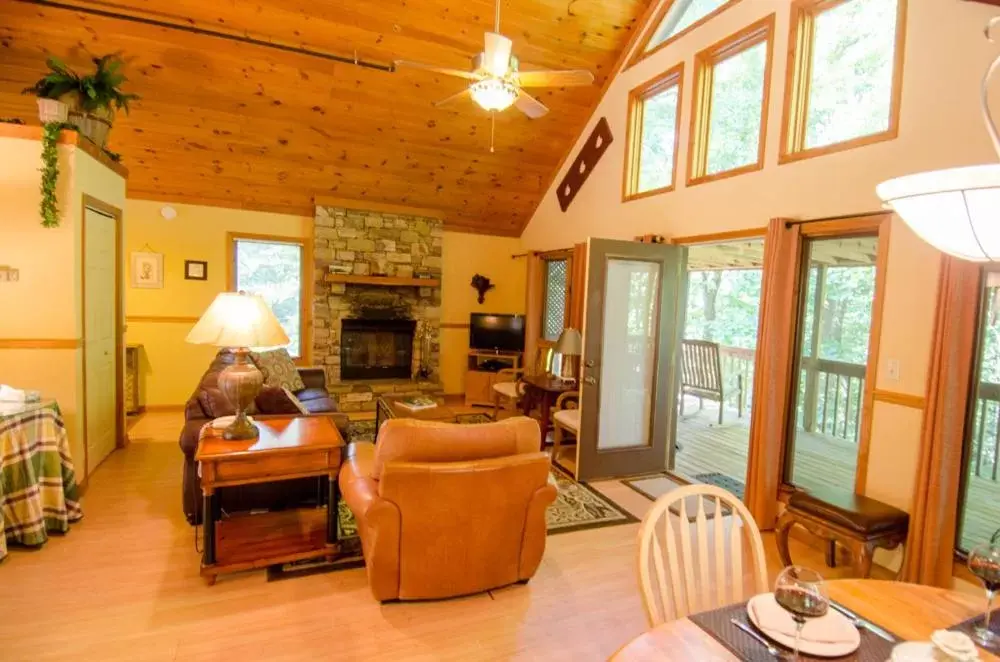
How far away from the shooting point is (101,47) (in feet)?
13.9

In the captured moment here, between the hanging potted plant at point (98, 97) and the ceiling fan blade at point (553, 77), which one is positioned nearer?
the ceiling fan blade at point (553, 77)

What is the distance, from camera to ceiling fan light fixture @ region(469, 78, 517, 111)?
2.89 metres

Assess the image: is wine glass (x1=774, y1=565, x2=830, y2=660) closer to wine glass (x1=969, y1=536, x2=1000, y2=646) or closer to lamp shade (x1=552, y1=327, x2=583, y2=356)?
wine glass (x1=969, y1=536, x2=1000, y2=646)

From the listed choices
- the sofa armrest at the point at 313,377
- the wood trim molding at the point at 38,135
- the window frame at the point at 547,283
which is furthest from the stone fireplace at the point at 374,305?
the wood trim molding at the point at 38,135

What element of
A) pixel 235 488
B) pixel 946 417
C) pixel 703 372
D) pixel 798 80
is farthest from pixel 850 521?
pixel 703 372

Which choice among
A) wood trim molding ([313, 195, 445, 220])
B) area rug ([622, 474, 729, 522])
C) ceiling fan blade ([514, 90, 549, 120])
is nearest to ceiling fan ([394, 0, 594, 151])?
ceiling fan blade ([514, 90, 549, 120])

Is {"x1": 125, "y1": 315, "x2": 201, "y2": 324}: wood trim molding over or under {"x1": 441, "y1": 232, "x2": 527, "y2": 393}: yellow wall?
under

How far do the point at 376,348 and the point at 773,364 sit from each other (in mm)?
4949

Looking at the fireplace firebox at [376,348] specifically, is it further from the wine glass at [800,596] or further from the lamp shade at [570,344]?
the wine glass at [800,596]

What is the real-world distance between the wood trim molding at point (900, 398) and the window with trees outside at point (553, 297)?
3.86 meters

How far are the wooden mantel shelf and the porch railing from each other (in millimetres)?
5489

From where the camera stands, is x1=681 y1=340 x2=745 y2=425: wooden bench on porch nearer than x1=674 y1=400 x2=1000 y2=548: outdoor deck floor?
No

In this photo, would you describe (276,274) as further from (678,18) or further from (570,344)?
(678,18)

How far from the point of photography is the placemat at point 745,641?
1.16 meters
